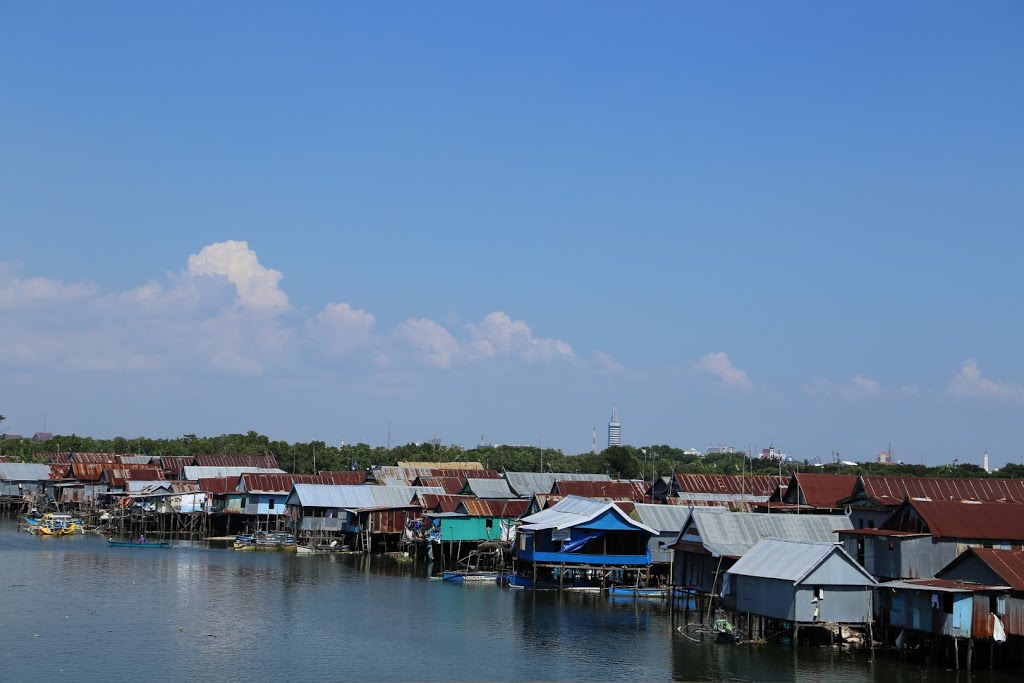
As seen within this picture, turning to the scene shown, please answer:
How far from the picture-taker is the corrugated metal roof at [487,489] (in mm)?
76812

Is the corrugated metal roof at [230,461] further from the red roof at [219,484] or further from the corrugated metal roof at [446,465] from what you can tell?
the red roof at [219,484]

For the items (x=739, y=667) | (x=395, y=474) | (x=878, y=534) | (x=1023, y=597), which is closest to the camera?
(x=1023, y=597)

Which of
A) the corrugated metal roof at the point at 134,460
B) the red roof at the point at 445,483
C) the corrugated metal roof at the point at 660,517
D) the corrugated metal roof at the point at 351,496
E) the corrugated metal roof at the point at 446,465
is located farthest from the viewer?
the corrugated metal roof at the point at 134,460

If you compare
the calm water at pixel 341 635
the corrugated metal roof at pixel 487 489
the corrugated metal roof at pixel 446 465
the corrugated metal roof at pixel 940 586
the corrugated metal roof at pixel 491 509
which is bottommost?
the calm water at pixel 341 635

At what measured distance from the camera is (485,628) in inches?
1624

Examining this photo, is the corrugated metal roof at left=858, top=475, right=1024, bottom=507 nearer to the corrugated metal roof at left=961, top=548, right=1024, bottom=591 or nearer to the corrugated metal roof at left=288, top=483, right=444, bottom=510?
the corrugated metal roof at left=961, top=548, right=1024, bottom=591

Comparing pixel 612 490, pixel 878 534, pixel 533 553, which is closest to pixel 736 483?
pixel 612 490

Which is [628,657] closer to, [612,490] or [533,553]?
[533,553]

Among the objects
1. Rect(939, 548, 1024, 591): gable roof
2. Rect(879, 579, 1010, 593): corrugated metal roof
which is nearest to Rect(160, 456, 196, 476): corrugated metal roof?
Rect(879, 579, 1010, 593): corrugated metal roof

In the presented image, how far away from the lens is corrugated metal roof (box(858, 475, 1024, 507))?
48.5 metres

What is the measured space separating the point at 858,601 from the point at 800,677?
4.32 meters

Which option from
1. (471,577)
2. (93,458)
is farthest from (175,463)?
(471,577)

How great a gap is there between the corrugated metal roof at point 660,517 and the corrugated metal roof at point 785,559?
11672mm

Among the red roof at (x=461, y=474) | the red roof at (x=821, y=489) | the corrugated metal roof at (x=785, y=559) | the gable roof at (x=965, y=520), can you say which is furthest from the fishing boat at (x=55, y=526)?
the gable roof at (x=965, y=520)
